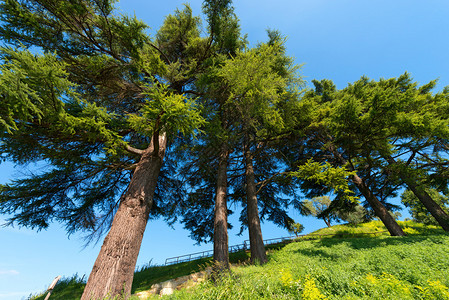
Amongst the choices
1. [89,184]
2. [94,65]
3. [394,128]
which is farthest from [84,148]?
[394,128]

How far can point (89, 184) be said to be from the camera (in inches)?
276

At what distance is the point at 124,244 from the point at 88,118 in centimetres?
328

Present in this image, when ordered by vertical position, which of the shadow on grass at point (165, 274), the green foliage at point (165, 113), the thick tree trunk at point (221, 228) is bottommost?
the shadow on grass at point (165, 274)

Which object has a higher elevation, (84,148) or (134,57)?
(134,57)

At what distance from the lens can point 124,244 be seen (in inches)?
165

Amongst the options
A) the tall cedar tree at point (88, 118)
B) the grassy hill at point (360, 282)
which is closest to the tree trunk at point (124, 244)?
the tall cedar tree at point (88, 118)

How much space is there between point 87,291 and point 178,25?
38.8 feet

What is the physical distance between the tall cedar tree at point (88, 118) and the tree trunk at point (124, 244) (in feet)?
0.07

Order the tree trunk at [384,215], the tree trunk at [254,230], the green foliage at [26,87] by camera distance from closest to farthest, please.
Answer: the green foliage at [26,87]
the tree trunk at [254,230]
the tree trunk at [384,215]

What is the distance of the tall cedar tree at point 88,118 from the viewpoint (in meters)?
3.55

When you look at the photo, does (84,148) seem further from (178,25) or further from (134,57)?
(178,25)

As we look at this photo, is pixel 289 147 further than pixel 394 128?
Yes

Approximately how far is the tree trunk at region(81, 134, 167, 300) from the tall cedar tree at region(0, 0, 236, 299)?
21mm

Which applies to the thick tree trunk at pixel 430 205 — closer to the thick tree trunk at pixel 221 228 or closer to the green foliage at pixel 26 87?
the thick tree trunk at pixel 221 228
